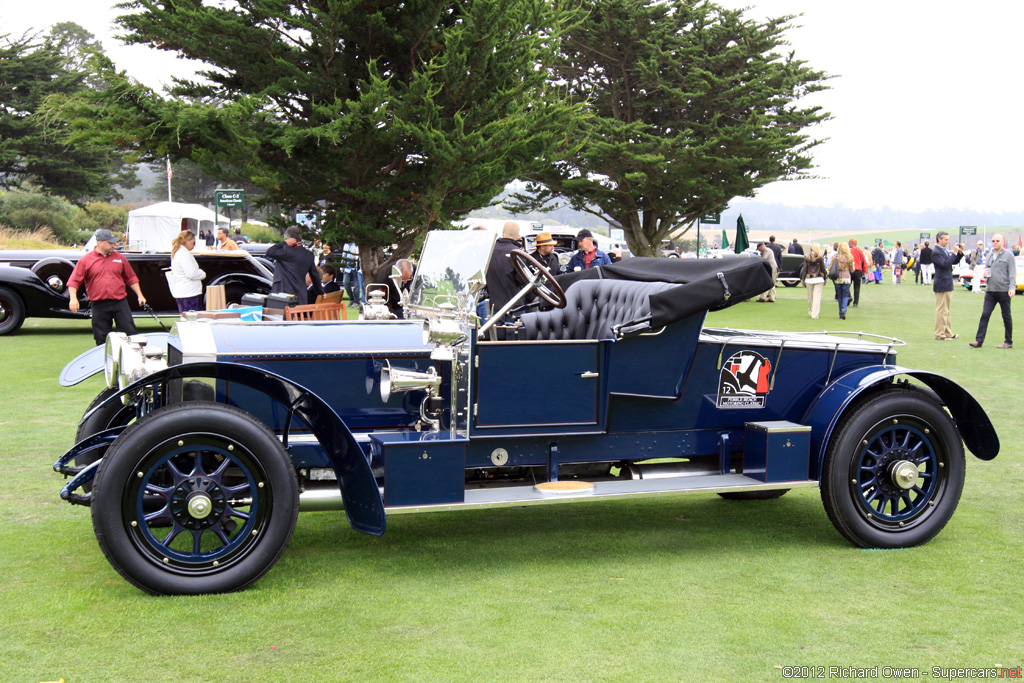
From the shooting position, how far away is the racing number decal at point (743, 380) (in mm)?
4484

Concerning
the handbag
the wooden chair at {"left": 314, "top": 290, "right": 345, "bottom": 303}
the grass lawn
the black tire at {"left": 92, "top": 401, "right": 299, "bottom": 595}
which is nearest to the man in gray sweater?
the handbag

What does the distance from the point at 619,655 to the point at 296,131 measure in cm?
967

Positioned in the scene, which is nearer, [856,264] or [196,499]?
[196,499]

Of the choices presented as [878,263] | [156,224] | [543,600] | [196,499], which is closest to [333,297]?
[196,499]

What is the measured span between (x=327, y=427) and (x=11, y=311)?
12.5m

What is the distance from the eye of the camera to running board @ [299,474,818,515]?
389cm

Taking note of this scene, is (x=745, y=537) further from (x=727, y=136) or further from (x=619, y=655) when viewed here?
(x=727, y=136)

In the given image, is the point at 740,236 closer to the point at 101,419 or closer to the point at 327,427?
the point at 101,419

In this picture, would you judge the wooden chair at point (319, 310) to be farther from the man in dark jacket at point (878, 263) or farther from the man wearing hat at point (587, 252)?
the man in dark jacket at point (878, 263)

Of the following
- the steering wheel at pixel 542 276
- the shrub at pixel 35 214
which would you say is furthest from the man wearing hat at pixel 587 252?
the shrub at pixel 35 214

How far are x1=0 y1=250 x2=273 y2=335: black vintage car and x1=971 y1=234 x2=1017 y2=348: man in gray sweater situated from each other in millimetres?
11145

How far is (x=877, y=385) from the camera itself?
449 cm

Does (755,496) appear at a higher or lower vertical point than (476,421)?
lower

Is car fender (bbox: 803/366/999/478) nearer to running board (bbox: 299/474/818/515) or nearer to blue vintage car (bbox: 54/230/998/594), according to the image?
blue vintage car (bbox: 54/230/998/594)
